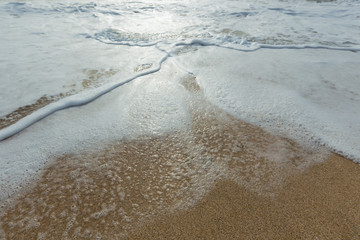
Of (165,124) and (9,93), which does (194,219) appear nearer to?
(165,124)

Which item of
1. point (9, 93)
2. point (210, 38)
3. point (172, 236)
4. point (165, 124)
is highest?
point (210, 38)

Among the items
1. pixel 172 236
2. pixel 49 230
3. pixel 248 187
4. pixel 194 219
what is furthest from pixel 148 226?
pixel 248 187

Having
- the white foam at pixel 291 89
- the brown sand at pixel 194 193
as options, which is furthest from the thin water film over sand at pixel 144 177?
the white foam at pixel 291 89

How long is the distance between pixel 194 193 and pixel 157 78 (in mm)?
1794

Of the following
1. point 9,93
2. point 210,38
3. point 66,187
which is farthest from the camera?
point 210,38

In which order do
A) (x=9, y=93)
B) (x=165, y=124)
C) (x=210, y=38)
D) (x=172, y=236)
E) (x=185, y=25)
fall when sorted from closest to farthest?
(x=172, y=236), (x=165, y=124), (x=9, y=93), (x=210, y=38), (x=185, y=25)

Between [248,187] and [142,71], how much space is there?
214 centimetres

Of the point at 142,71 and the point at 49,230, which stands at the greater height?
the point at 142,71

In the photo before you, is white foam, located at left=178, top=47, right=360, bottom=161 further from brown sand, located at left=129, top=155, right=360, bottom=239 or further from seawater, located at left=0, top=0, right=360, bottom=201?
brown sand, located at left=129, top=155, right=360, bottom=239

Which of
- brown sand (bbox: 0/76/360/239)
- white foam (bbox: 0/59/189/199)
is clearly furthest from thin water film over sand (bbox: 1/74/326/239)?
white foam (bbox: 0/59/189/199)

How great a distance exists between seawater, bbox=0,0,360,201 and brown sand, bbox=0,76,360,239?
8.0 inches

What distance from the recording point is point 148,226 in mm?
1271

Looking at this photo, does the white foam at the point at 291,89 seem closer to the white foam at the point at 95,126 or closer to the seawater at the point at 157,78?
the seawater at the point at 157,78

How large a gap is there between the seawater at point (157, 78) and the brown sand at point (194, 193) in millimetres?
203
